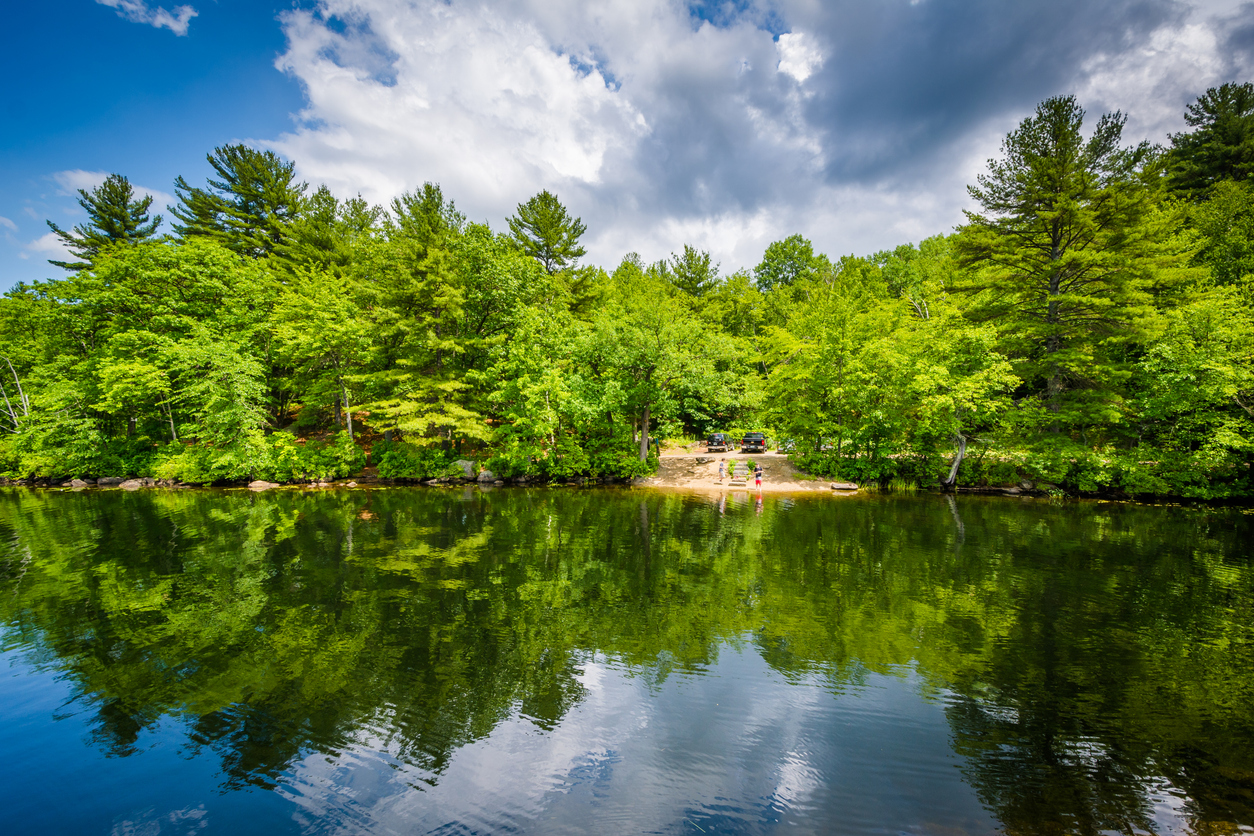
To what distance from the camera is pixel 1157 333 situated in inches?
838

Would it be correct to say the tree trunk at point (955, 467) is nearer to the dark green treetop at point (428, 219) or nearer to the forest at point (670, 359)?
the forest at point (670, 359)

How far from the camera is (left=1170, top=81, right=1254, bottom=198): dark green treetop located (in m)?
34.4

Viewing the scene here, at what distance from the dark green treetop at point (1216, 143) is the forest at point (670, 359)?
0.22 meters

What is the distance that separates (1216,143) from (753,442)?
42061 millimetres

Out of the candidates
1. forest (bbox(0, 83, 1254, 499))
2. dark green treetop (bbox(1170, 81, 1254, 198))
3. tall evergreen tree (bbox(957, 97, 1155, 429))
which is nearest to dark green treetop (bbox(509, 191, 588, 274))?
forest (bbox(0, 83, 1254, 499))

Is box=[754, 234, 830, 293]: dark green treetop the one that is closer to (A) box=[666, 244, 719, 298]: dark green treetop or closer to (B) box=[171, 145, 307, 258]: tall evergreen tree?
(A) box=[666, 244, 719, 298]: dark green treetop

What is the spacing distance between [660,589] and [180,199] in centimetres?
5426

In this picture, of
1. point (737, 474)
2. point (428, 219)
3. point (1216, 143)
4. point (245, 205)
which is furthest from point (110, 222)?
point (1216, 143)

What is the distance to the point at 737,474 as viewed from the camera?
29.1 meters

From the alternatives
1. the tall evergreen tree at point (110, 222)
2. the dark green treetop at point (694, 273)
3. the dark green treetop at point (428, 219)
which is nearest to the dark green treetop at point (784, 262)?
the dark green treetop at point (694, 273)

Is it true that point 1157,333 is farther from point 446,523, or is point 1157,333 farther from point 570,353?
point 446,523

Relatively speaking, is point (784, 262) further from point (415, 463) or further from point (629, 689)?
point (629, 689)

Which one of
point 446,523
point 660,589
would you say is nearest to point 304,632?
point 660,589

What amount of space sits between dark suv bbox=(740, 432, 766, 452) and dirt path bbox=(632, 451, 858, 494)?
0.77 meters
